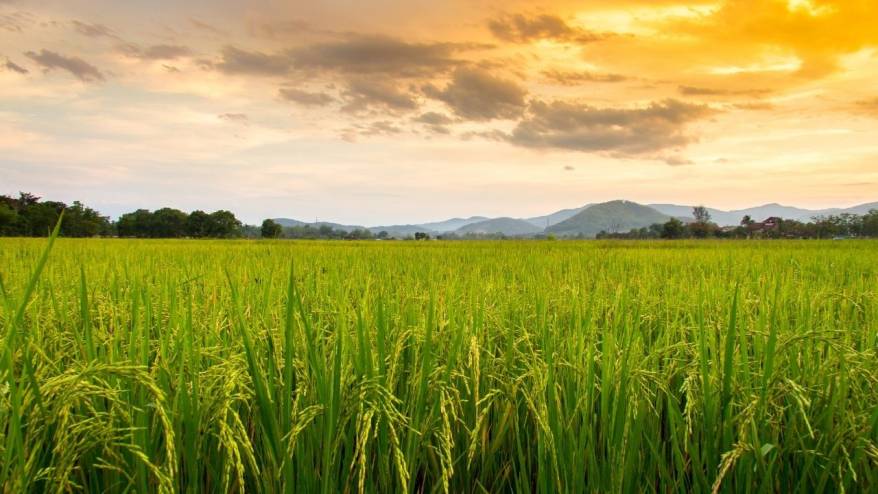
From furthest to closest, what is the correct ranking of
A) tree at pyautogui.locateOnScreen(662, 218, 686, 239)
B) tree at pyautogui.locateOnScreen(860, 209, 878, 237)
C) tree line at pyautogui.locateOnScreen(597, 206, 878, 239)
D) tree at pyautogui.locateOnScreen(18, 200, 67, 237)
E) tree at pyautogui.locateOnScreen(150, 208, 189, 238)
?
tree at pyautogui.locateOnScreen(662, 218, 686, 239), tree at pyautogui.locateOnScreen(150, 208, 189, 238), tree at pyautogui.locateOnScreen(860, 209, 878, 237), tree line at pyautogui.locateOnScreen(597, 206, 878, 239), tree at pyautogui.locateOnScreen(18, 200, 67, 237)

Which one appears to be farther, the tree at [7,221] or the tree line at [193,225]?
the tree line at [193,225]

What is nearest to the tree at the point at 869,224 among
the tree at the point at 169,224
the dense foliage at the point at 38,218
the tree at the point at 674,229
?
the tree at the point at 674,229

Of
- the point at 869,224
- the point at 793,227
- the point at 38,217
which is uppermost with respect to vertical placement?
the point at 38,217

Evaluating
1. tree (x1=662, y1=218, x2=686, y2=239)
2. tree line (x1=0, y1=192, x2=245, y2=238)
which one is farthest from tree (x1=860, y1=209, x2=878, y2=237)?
tree line (x1=0, y1=192, x2=245, y2=238)

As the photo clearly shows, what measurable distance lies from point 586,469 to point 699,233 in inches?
3257

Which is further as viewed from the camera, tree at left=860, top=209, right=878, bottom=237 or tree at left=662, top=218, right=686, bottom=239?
tree at left=662, top=218, right=686, bottom=239

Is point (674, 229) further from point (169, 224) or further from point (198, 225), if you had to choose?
point (169, 224)

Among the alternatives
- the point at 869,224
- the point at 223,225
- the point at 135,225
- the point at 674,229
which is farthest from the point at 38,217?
the point at 869,224

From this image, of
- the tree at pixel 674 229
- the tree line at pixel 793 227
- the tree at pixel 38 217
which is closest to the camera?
the tree at pixel 38 217

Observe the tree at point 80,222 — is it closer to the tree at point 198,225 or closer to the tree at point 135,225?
the tree at point 135,225

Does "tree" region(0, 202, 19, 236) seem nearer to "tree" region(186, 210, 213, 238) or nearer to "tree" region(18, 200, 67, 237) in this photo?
"tree" region(18, 200, 67, 237)

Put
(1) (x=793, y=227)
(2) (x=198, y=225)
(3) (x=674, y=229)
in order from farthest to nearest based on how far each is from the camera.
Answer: (3) (x=674, y=229), (2) (x=198, y=225), (1) (x=793, y=227)

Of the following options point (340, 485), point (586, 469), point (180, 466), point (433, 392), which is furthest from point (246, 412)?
point (586, 469)

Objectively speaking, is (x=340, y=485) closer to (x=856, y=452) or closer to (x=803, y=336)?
(x=803, y=336)
